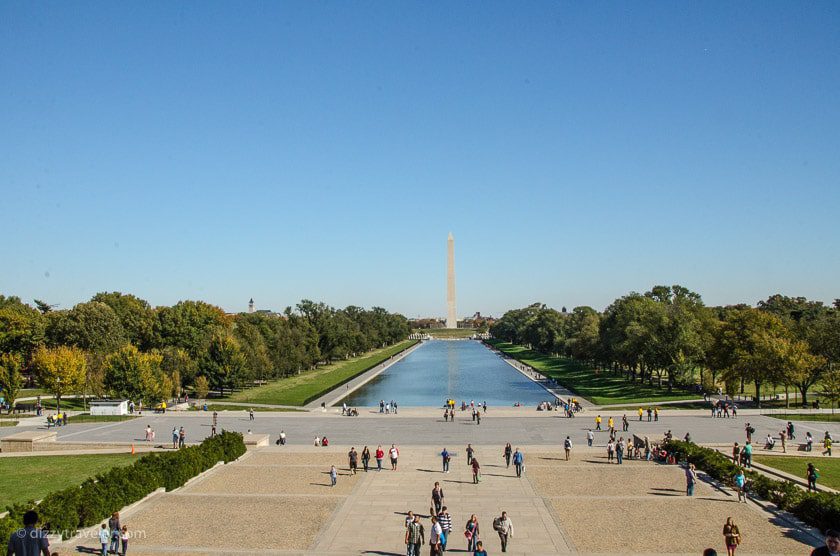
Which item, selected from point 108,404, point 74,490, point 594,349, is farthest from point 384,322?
point 74,490

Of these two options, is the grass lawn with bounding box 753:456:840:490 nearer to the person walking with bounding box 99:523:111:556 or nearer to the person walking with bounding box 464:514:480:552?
the person walking with bounding box 464:514:480:552

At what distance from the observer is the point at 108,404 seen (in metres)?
53.8

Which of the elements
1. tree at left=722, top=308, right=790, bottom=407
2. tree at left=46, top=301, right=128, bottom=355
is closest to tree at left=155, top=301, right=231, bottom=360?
tree at left=46, top=301, right=128, bottom=355

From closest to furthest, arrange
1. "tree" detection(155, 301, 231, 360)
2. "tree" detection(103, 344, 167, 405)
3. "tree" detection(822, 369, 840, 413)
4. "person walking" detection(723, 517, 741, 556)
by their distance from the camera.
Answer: "person walking" detection(723, 517, 741, 556), "tree" detection(822, 369, 840, 413), "tree" detection(103, 344, 167, 405), "tree" detection(155, 301, 231, 360)

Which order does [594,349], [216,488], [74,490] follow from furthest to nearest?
[594,349]
[216,488]
[74,490]

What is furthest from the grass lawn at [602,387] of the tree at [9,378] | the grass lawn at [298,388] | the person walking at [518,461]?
the tree at [9,378]

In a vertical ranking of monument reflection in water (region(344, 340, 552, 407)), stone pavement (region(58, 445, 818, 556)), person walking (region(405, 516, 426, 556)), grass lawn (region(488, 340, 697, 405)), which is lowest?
monument reflection in water (region(344, 340, 552, 407))

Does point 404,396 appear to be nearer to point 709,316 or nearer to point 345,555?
point 709,316

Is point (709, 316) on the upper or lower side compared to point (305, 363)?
upper

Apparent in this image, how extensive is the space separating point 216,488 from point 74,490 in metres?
6.54

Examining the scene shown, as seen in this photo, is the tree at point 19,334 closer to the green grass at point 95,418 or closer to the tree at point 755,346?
the green grass at point 95,418

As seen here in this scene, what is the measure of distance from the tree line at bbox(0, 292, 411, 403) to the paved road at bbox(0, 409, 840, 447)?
8129mm

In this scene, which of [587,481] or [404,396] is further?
[404,396]

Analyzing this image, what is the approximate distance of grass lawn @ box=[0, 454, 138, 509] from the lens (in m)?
27.9
